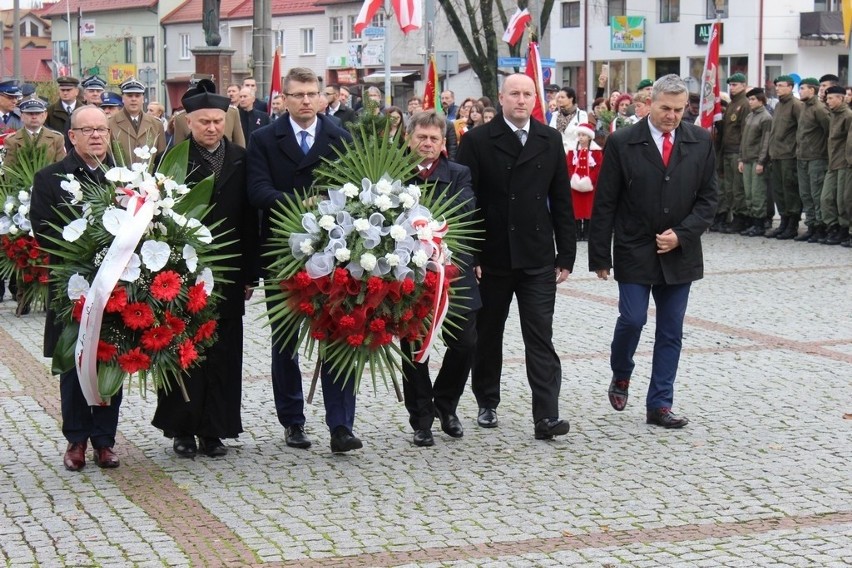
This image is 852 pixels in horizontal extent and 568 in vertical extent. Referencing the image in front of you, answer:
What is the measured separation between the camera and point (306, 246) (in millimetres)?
6926

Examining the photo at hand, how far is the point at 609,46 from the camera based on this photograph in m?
62.2

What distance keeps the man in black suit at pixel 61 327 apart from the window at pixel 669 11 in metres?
54.6

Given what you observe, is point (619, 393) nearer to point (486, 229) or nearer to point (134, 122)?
point (486, 229)

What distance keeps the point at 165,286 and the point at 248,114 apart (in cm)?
1098

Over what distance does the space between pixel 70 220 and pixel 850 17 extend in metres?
16.8

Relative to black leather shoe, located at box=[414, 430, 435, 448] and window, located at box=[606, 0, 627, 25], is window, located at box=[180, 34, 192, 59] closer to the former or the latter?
window, located at box=[606, 0, 627, 25]

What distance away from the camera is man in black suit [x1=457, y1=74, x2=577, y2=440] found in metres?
7.98

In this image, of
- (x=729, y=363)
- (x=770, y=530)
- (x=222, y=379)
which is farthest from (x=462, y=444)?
(x=729, y=363)

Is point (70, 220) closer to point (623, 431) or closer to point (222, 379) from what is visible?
point (222, 379)

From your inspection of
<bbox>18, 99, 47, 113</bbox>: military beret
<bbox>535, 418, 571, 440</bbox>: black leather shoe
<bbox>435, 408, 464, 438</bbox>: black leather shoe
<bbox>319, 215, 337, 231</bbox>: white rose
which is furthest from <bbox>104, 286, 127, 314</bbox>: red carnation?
<bbox>18, 99, 47, 113</bbox>: military beret

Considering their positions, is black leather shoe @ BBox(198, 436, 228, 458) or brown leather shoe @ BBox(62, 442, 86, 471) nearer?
brown leather shoe @ BBox(62, 442, 86, 471)

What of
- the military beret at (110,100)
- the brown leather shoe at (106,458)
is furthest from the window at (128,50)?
the brown leather shoe at (106,458)

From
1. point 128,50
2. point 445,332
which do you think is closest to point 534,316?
point 445,332

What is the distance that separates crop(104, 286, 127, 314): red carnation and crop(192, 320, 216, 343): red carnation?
44cm
